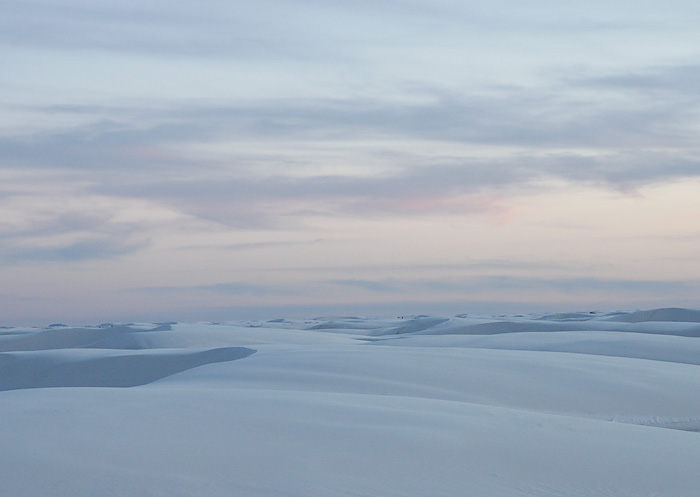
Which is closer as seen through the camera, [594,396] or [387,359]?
[594,396]

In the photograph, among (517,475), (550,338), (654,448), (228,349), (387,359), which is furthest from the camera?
(550,338)

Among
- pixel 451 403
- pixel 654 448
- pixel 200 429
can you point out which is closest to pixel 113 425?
pixel 200 429

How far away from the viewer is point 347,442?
1864 millimetres

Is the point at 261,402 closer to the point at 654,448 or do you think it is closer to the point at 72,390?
the point at 72,390

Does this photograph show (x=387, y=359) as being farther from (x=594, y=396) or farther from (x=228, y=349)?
(x=228, y=349)

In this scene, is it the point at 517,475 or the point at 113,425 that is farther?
the point at 113,425

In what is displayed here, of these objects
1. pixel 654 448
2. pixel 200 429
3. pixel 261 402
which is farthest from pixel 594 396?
pixel 200 429

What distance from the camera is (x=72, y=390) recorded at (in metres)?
2.57

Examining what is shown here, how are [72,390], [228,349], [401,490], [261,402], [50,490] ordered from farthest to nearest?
[228,349], [72,390], [261,402], [401,490], [50,490]

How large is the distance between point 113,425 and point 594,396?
219 cm

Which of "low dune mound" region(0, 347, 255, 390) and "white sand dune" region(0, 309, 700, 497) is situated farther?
"low dune mound" region(0, 347, 255, 390)

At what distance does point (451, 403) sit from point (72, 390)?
1.23 metres

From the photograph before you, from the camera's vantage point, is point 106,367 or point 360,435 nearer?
point 360,435

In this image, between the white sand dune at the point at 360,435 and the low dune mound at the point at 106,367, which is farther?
the low dune mound at the point at 106,367
